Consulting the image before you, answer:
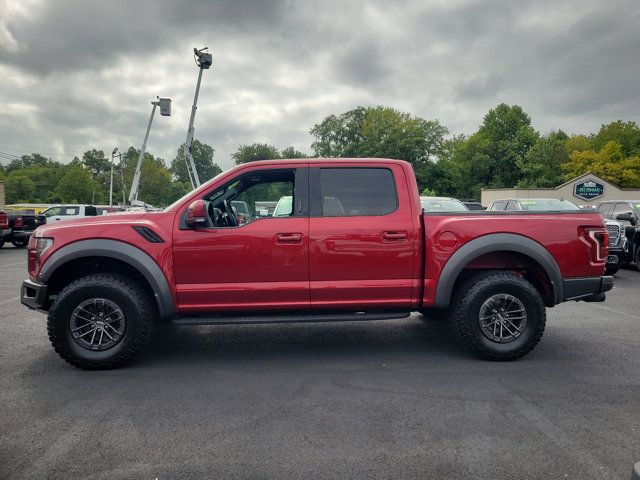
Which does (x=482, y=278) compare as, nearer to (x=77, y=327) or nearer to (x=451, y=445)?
(x=451, y=445)

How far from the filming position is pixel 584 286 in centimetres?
432

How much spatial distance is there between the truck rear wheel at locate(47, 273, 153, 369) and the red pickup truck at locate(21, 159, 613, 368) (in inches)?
0.4

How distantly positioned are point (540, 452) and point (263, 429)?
1757 mm

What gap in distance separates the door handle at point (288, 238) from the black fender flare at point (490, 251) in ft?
4.66

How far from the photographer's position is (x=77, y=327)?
4.08 metres

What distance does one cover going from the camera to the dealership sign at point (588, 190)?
97.1ft

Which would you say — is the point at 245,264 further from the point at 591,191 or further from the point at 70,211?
the point at 591,191

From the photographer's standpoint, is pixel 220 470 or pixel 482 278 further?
pixel 482 278

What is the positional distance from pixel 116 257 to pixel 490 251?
11.6 feet

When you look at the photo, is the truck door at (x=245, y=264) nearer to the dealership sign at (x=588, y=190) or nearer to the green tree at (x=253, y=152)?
the dealership sign at (x=588, y=190)

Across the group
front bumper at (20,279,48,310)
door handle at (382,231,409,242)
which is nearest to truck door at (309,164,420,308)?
door handle at (382,231,409,242)

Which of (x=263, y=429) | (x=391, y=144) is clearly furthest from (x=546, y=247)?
(x=391, y=144)

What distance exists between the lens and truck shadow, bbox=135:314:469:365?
14.9 feet

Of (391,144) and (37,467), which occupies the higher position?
(391,144)
